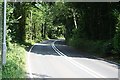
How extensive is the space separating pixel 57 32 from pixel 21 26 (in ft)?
261

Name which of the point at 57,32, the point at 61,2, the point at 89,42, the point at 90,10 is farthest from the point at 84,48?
the point at 57,32

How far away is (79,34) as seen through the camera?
47.8 m

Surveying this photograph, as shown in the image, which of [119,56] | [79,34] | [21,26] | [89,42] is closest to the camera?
[119,56]

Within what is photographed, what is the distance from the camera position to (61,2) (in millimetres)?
58344

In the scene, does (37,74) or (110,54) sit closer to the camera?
(37,74)

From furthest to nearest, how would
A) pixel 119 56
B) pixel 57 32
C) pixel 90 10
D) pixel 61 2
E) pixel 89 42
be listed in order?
pixel 57 32 → pixel 61 2 → pixel 90 10 → pixel 89 42 → pixel 119 56

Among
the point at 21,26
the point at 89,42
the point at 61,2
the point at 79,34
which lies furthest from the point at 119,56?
the point at 61,2

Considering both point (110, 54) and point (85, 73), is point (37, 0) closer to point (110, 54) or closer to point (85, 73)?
point (110, 54)

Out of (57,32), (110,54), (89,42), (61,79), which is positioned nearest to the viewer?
(61,79)

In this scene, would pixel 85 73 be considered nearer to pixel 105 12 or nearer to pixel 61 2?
pixel 105 12

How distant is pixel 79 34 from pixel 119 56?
1949 cm

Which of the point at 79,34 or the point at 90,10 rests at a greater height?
the point at 90,10

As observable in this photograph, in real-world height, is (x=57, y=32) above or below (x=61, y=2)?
below

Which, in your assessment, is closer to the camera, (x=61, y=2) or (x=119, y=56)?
(x=119, y=56)
